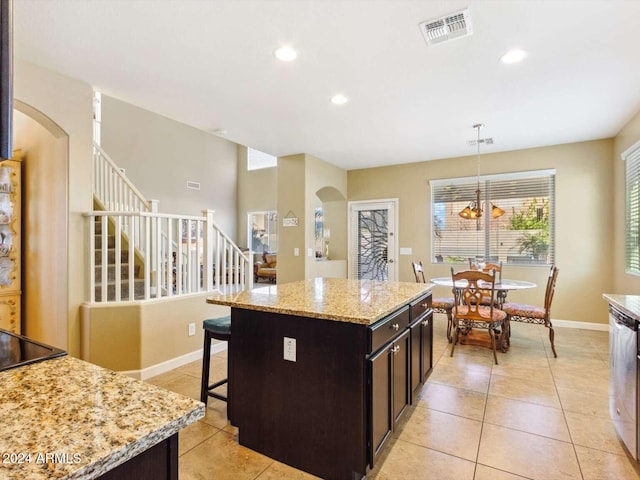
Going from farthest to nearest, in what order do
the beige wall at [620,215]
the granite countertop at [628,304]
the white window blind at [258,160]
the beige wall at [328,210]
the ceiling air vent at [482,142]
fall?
the white window blind at [258,160] → the beige wall at [328,210] → the ceiling air vent at [482,142] → the beige wall at [620,215] → the granite countertop at [628,304]

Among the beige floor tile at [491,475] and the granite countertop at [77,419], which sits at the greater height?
the granite countertop at [77,419]

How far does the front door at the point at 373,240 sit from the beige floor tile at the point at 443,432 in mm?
3835

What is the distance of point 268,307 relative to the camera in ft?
6.27

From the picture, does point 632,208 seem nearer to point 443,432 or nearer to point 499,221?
point 499,221

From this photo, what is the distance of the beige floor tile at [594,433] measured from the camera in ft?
6.86

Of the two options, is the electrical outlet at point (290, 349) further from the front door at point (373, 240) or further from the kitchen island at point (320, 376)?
the front door at point (373, 240)

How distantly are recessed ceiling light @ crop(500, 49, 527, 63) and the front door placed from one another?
3.61m

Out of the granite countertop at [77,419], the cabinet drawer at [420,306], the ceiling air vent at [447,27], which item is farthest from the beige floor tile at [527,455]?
the ceiling air vent at [447,27]

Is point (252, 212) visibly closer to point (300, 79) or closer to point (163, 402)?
point (300, 79)

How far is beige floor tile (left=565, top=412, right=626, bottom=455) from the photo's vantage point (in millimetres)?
Answer: 2090

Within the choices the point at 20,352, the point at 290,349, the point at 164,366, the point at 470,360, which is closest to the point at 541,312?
the point at 470,360

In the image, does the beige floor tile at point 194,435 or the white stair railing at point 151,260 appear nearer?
the beige floor tile at point 194,435

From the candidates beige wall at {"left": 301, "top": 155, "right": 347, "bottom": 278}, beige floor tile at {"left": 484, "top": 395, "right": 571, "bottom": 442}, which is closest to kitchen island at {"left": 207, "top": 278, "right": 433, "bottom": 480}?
beige floor tile at {"left": 484, "top": 395, "right": 571, "bottom": 442}

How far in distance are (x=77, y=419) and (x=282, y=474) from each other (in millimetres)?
1457
